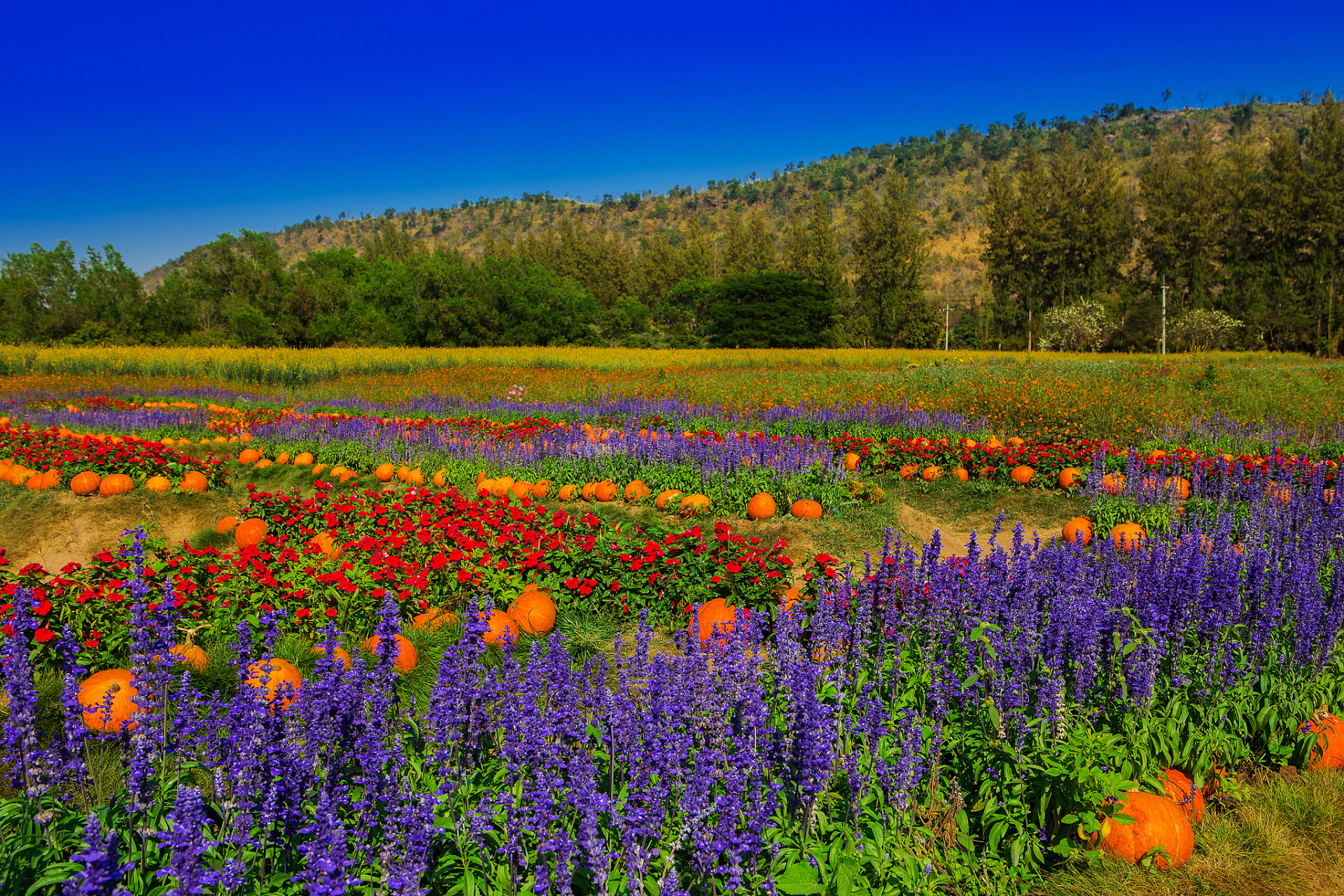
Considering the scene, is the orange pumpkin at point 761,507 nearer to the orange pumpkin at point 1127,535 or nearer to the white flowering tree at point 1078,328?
the orange pumpkin at point 1127,535

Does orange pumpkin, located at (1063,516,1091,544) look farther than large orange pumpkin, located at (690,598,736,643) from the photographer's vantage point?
Yes

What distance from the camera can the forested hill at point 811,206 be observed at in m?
75.4

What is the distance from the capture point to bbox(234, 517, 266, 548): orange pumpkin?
723 centimetres

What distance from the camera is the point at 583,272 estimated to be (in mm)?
70188

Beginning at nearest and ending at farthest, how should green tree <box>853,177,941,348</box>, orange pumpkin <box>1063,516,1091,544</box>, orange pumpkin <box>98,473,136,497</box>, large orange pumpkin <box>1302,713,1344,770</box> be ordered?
large orange pumpkin <box>1302,713,1344,770</box> < orange pumpkin <box>1063,516,1091,544</box> < orange pumpkin <box>98,473,136,497</box> < green tree <box>853,177,941,348</box>

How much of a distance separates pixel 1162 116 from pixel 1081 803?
168 meters

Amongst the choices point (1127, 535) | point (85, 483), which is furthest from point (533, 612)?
point (85, 483)

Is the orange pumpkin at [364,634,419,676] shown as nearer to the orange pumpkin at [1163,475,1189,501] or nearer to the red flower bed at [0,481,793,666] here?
the red flower bed at [0,481,793,666]

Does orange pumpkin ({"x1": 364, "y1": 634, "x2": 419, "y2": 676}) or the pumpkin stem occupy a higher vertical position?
the pumpkin stem

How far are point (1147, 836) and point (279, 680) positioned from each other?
4316 mm

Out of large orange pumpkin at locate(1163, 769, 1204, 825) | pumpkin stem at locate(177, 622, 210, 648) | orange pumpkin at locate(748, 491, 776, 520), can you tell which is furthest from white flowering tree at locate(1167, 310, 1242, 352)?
pumpkin stem at locate(177, 622, 210, 648)

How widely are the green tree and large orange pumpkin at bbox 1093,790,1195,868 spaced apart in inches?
1919

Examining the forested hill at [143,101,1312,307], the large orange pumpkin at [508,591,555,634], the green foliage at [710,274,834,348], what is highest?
the forested hill at [143,101,1312,307]

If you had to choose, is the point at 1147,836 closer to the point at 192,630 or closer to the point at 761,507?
the point at 761,507
